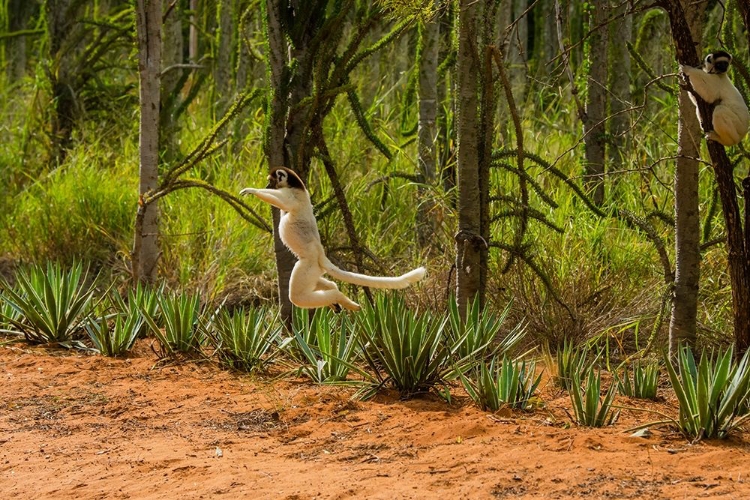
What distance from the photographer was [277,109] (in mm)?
6598

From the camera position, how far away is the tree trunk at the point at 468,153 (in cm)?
612

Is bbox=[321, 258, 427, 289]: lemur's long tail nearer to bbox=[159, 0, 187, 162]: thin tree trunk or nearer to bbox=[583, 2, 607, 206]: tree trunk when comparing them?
bbox=[583, 2, 607, 206]: tree trunk

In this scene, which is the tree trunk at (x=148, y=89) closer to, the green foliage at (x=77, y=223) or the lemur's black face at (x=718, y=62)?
the green foliage at (x=77, y=223)

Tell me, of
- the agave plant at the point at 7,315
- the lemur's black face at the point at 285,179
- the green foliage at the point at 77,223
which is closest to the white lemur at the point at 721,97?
the lemur's black face at the point at 285,179

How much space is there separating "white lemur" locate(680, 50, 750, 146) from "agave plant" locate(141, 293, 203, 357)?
3.65m

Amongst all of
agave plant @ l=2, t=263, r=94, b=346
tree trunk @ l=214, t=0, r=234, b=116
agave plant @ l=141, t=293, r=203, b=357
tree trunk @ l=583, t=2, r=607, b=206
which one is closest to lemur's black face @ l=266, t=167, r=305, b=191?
agave plant @ l=141, t=293, r=203, b=357

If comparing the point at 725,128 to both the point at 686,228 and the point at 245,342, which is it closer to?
the point at 686,228

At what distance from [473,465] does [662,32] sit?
1049cm

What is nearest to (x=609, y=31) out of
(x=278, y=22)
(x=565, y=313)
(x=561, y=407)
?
(x=565, y=313)

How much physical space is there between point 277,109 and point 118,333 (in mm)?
1964

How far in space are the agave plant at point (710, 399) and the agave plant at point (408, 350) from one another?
1.21m

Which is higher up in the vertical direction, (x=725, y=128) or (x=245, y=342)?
(x=725, y=128)

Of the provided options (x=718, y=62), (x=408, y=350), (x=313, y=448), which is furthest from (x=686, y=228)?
(x=313, y=448)

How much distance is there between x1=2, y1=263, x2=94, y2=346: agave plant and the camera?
7523 mm
